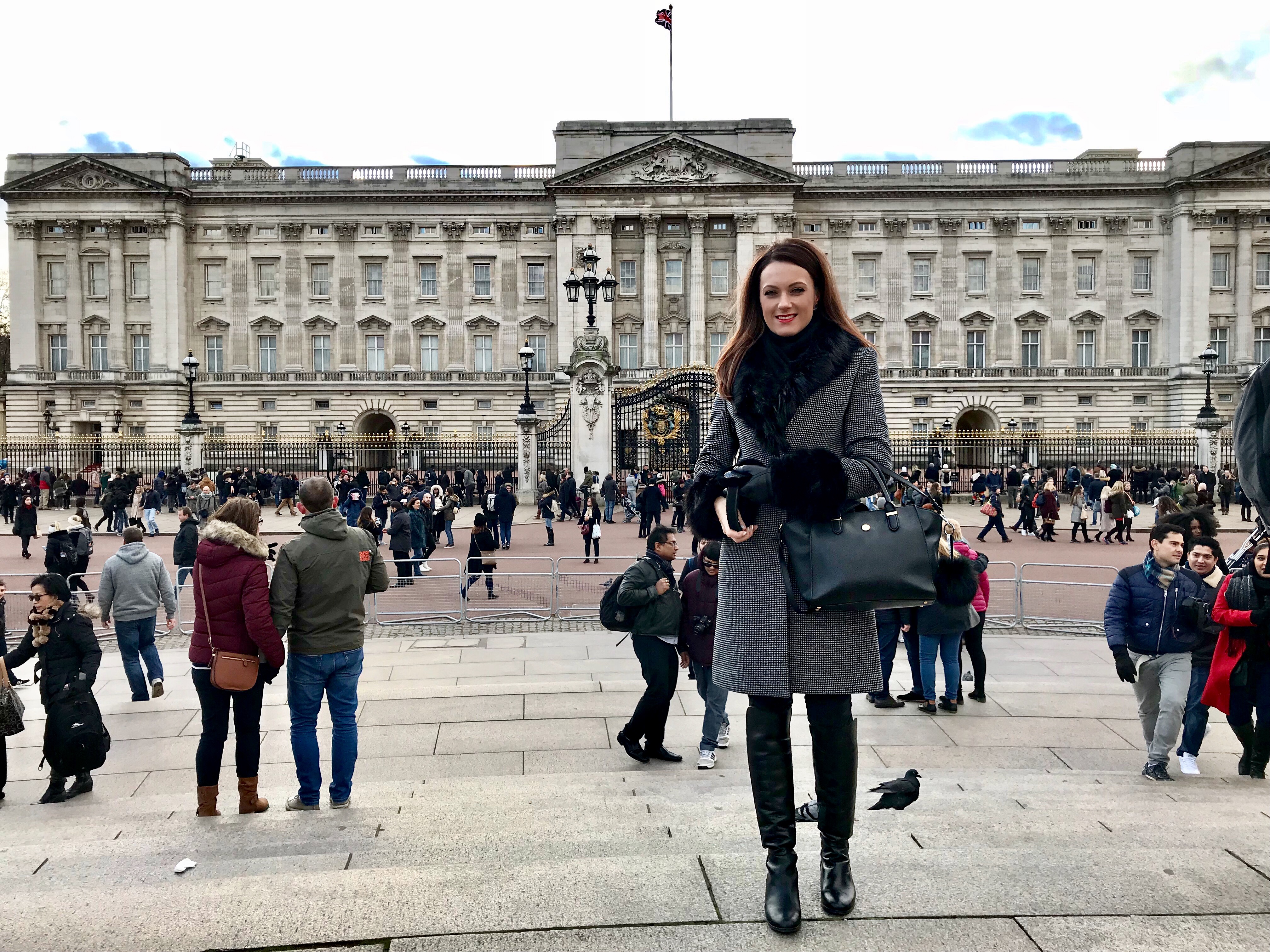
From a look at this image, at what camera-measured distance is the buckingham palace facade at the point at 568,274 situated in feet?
182

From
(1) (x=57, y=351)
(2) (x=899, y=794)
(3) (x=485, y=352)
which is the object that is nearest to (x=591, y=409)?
(2) (x=899, y=794)

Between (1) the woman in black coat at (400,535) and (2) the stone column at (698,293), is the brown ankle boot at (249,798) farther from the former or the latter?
(2) the stone column at (698,293)

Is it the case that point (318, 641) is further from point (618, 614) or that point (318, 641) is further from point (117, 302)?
point (117, 302)

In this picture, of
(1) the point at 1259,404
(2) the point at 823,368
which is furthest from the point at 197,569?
(1) the point at 1259,404

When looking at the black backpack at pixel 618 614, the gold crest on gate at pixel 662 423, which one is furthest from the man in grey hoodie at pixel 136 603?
the gold crest on gate at pixel 662 423

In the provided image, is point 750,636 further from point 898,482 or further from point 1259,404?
point 1259,404

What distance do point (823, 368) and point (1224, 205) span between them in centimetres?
6323

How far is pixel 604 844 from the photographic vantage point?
3861mm

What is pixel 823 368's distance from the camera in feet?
10.6

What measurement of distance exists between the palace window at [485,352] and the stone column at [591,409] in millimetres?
29534

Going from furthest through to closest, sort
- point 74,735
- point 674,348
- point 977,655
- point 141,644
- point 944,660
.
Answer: point 674,348 → point 141,644 → point 977,655 → point 944,660 → point 74,735

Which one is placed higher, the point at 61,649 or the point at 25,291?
the point at 25,291

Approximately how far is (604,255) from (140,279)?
91.1 feet

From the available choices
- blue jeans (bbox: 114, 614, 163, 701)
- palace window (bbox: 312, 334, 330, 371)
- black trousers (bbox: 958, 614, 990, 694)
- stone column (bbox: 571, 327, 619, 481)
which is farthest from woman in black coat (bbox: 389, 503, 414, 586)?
palace window (bbox: 312, 334, 330, 371)
